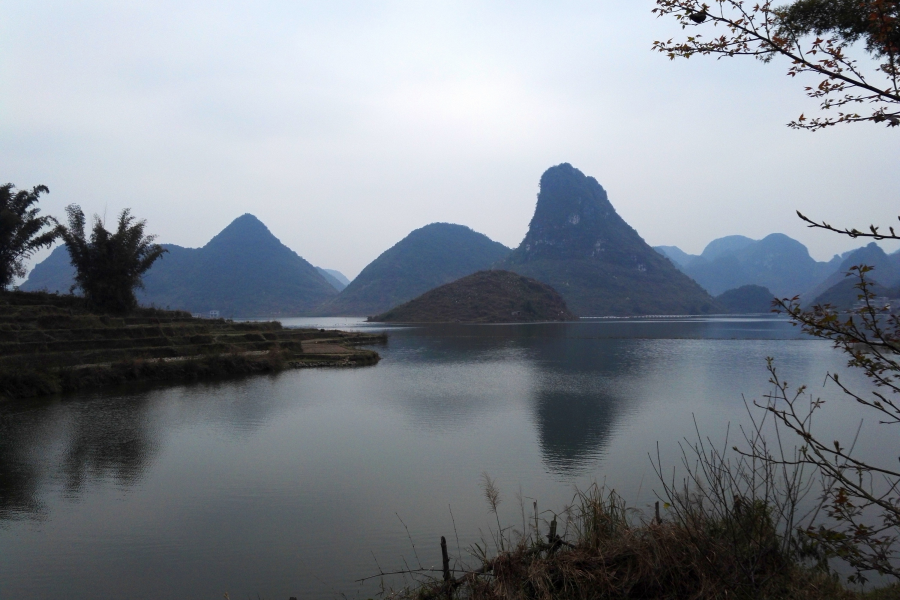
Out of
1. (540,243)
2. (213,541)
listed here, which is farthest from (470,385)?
(540,243)

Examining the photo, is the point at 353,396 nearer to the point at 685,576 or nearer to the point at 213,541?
the point at 213,541

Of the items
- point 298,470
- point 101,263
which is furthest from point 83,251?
point 298,470

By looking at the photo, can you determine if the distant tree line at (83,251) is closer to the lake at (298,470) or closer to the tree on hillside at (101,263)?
the tree on hillside at (101,263)

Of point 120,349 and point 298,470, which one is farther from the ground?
point 120,349

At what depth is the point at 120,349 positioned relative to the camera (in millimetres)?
28719

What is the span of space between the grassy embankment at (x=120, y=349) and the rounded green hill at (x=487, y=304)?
7932cm

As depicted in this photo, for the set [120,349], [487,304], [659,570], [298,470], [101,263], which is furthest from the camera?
[487,304]

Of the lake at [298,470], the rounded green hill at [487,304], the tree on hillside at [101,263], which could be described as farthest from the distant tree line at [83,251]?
the rounded green hill at [487,304]

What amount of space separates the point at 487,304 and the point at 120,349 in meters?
97.4

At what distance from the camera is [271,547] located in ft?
28.7

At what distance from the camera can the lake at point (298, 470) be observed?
820 cm

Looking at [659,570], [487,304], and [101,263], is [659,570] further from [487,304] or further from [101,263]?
[487,304]

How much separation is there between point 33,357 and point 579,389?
24.0m

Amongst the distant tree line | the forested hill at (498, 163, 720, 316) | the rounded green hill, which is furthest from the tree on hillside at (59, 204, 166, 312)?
the forested hill at (498, 163, 720, 316)
